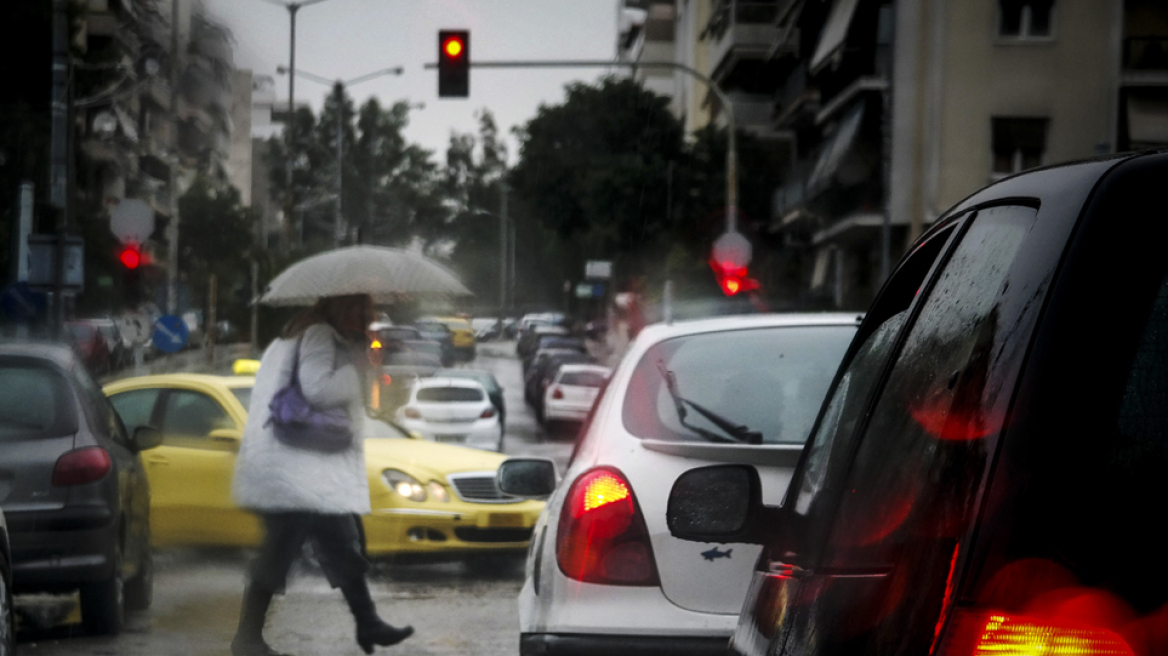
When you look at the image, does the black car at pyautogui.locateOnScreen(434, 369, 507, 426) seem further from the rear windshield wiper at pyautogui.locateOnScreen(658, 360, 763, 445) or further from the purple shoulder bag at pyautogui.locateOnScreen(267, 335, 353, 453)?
the rear windshield wiper at pyautogui.locateOnScreen(658, 360, 763, 445)

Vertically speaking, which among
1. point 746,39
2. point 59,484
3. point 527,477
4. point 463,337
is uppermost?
point 746,39

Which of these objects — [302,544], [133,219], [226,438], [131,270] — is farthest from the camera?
[131,270]

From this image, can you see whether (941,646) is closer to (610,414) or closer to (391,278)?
(610,414)

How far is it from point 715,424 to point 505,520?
6436 millimetres

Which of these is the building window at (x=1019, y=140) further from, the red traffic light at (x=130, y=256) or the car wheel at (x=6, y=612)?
the car wheel at (x=6, y=612)

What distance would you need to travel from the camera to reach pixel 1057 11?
95.8ft

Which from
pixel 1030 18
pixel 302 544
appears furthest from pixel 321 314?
pixel 1030 18

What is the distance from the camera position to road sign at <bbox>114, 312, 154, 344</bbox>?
21.6m

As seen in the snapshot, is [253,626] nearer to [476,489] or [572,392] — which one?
[476,489]

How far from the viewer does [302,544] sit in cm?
681

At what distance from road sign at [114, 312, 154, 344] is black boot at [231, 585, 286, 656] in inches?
602

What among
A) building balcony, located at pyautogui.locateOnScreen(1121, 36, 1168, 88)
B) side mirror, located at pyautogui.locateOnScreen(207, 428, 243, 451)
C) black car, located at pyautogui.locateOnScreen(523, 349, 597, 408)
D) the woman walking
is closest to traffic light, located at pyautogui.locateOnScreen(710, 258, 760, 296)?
building balcony, located at pyautogui.locateOnScreen(1121, 36, 1168, 88)

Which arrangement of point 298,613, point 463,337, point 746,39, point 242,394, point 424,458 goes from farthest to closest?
point 463,337, point 746,39, point 242,394, point 424,458, point 298,613

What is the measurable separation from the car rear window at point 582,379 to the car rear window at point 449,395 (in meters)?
6.30
